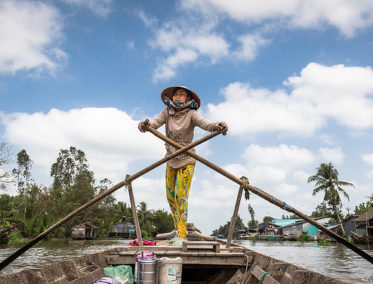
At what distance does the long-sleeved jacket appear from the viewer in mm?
3945

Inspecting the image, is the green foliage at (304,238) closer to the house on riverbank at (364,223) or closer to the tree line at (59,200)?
the house on riverbank at (364,223)

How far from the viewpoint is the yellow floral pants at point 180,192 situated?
12.7 ft

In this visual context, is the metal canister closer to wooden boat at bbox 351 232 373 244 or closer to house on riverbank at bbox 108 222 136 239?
wooden boat at bbox 351 232 373 244

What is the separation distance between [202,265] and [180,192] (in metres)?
1.00

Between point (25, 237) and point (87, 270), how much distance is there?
90.5 ft

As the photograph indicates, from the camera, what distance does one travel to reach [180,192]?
389 centimetres

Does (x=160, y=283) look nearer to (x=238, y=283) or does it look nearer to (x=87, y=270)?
(x=87, y=270)

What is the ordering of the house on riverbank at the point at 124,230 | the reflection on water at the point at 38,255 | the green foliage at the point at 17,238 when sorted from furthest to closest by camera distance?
1. the house on riverbank at the point at 124,230
2. the green foliage at the point at 17,238
3. the reflection on water at the point at 38,255

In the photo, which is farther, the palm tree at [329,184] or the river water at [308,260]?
the palm tree at [329,184]

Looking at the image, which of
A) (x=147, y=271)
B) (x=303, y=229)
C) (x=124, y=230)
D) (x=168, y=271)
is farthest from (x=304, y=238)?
(x=147, y=271)

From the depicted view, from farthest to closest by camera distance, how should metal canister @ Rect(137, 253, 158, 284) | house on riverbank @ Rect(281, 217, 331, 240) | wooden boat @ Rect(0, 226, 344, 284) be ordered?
house on riverbank @ Rect(281, 217, 331, 240)
metal canister @ Rect(137, 253, 158, 284)
wooden boat @ Rect(0, 226, 344, 284)

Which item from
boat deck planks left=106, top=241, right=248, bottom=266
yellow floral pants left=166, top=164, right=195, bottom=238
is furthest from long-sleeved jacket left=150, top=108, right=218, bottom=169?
boat deck planks left=106, top=241, right=248, bottom=266

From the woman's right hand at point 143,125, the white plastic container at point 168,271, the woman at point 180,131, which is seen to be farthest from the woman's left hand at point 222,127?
the white plastic container at point 168,271

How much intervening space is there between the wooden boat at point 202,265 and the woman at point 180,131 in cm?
58
